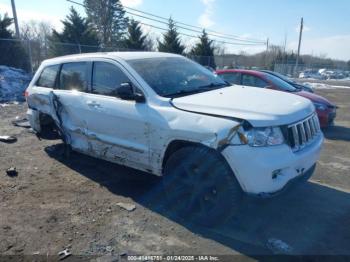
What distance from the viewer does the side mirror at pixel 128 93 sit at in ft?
12.6

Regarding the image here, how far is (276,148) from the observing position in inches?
123

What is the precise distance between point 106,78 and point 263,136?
243 centimetres

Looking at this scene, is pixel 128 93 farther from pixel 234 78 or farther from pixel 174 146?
pixel 234 78

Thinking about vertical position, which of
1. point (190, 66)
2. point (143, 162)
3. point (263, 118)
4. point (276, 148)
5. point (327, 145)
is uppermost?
point (190, 66)

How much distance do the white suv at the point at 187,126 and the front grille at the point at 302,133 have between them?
1 cm

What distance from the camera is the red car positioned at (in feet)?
26.4

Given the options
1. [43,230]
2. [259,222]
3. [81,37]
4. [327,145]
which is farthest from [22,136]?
[81,37]

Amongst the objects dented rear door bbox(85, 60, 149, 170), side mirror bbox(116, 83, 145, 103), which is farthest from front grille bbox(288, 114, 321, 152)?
side mirror bbox(116, 83, 145, 103)

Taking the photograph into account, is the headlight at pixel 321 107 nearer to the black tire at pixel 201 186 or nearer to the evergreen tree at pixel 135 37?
the black tire at pixel 201 186

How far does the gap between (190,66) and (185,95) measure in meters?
1.09

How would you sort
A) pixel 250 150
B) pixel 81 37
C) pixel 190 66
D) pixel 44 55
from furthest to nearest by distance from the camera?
pixel 81 37
pixel 44 55
pixel 190 66
pixel 250 150

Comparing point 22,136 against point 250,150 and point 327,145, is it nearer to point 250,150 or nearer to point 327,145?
point 250,150

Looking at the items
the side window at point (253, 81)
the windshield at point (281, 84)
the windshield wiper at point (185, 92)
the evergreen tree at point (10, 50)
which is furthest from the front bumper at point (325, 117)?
the evergreen tree at point (10, 50)

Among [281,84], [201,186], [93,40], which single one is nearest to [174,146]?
[201,186]
